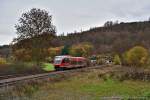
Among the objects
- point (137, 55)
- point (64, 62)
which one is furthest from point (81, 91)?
point (137, 55)

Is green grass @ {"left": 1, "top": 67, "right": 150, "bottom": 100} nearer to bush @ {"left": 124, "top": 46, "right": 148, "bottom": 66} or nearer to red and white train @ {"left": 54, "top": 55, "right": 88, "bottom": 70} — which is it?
red and white train @ {"left": 54, "top": 55, "right": 88, "bottom": 70}

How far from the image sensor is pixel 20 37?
63219mm

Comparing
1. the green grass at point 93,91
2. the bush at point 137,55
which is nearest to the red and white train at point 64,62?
the green grass at point 93,91

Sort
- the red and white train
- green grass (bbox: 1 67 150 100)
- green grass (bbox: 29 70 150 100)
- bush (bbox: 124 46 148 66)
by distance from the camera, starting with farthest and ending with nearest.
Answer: bush (bbox: 124 46 148 66) → the red and white train → green grass (bbox: 29 70 150 100) → green grass (bbox: 1 67 150 100)

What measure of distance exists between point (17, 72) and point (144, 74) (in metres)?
17.8

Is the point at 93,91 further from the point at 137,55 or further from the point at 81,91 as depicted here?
the point at 137,55

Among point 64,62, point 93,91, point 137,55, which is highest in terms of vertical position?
point 137,55

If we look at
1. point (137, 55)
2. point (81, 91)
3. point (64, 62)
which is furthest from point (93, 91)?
point (137, 55)

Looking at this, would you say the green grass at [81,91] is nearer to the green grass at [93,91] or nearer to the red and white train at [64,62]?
the green grass at [93,91]

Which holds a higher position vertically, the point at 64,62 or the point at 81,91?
the point at 64,62

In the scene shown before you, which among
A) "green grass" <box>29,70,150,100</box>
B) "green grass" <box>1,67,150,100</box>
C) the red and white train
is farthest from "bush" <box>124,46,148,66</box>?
"green grass" <box>29,70,150,100</box>

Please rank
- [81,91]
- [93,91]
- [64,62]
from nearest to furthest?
[81,91], [93,91], [64,62]

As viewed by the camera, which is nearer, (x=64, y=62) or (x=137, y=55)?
(x=64, y=62)

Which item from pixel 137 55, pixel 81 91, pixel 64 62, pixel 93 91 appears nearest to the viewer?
pixel 81 91
